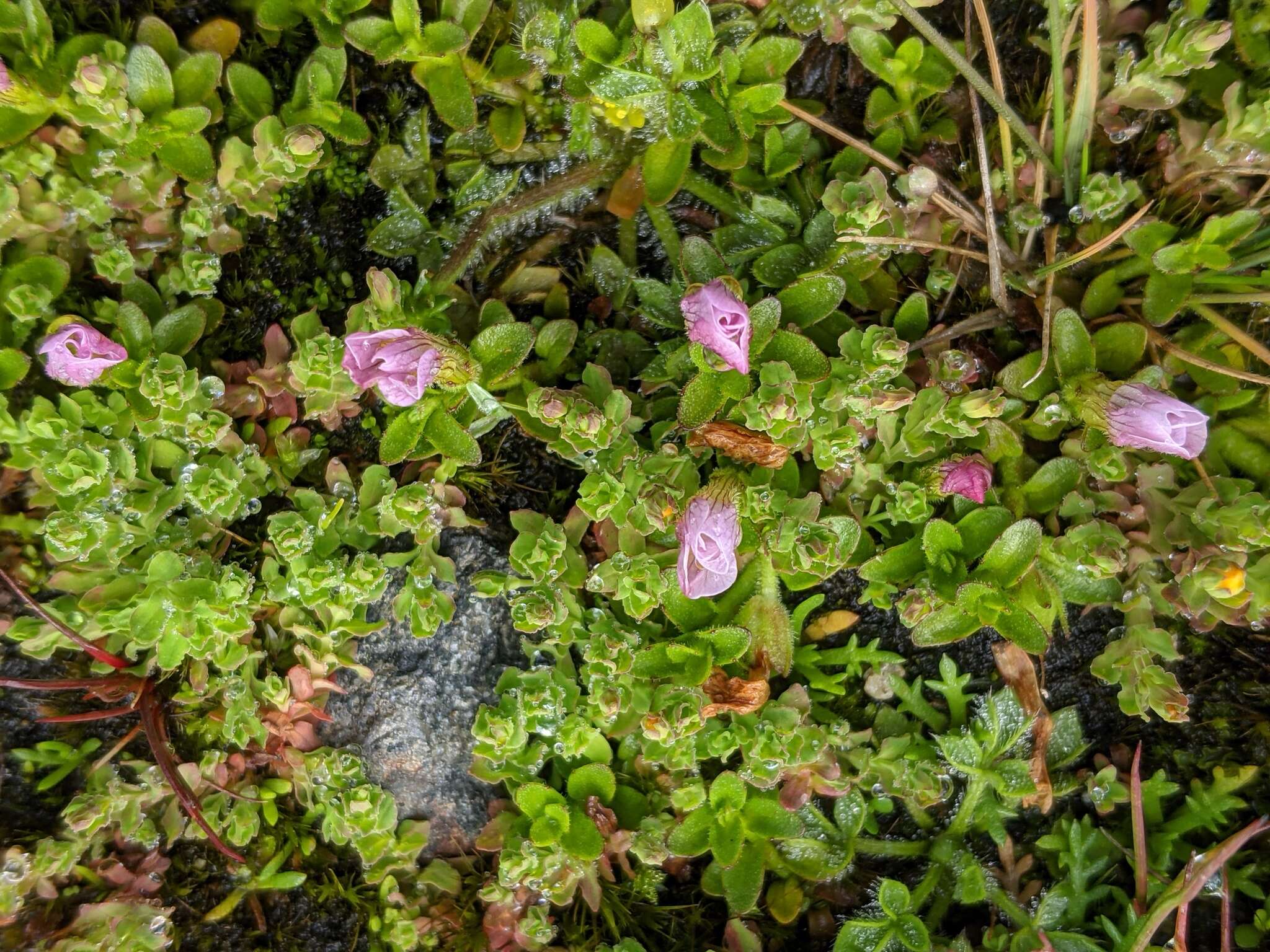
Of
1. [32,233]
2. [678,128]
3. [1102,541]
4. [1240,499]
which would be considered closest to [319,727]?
[32,233]

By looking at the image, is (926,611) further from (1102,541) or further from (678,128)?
(678,128)

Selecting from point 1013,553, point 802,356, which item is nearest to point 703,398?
point 802,356

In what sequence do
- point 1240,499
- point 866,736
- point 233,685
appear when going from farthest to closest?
1. point 866,736
2. point 233,685
3. point 1240,499

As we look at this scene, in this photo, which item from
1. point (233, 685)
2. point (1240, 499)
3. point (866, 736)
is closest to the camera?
point (1240, 499)

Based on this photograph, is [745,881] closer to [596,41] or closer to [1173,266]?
[1173,266]

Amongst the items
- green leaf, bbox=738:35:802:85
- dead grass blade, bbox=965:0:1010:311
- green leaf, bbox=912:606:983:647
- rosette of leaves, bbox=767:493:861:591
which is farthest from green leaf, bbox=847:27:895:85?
green leaf, bbox=912:606:983:647

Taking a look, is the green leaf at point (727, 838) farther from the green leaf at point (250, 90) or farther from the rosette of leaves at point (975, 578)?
the green leaf at point (250, 90)
